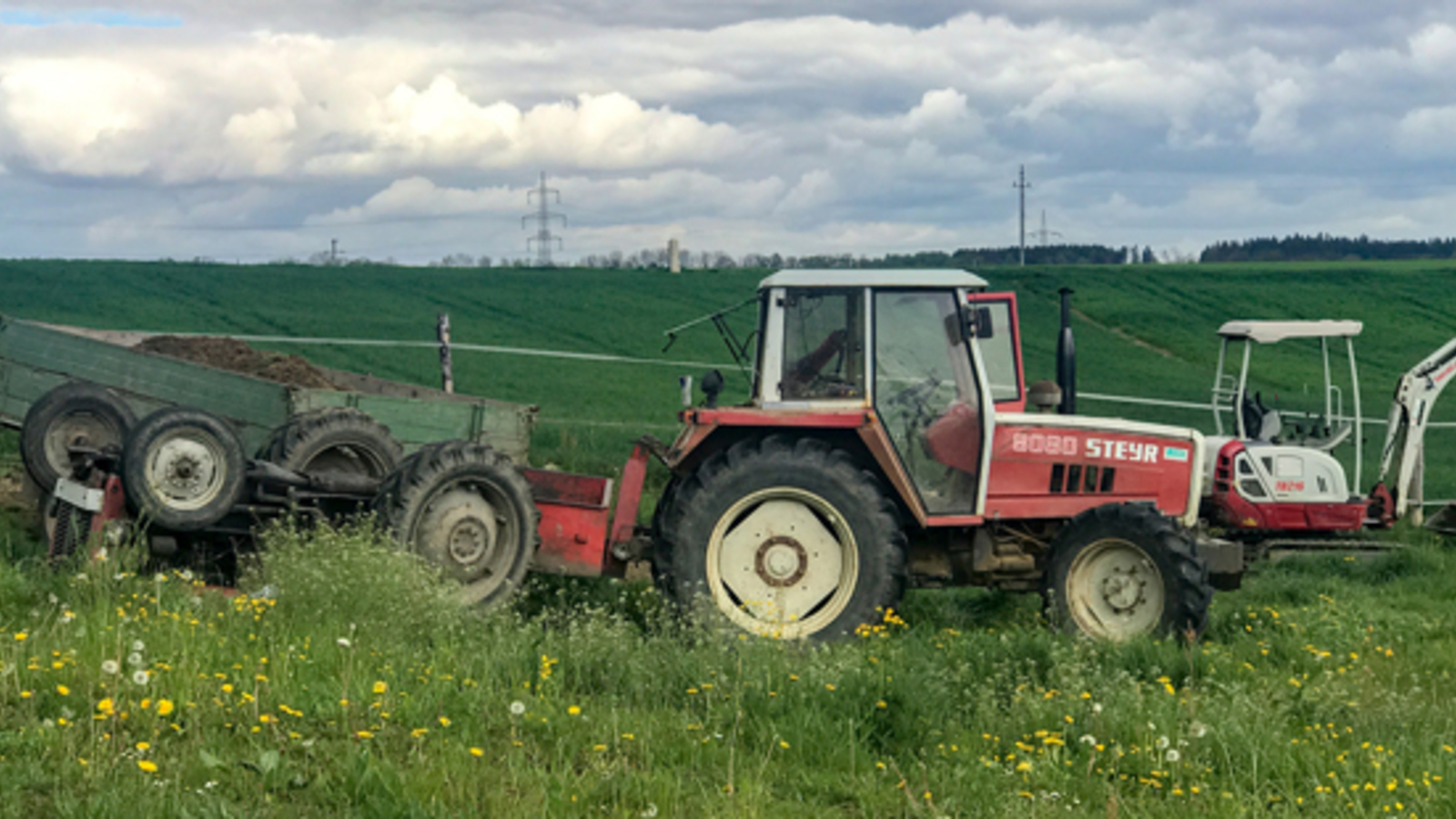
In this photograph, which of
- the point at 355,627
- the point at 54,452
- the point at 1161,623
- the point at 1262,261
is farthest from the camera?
the point at 1262,261

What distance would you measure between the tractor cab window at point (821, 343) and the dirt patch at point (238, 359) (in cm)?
524

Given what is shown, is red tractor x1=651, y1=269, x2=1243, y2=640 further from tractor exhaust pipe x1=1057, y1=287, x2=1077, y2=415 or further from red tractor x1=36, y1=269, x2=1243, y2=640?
tractor exhaust pipe x1=1057, y1=287, x2=1077, y2=415

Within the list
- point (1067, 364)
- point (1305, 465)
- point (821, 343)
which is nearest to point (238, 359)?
point (821, 343)

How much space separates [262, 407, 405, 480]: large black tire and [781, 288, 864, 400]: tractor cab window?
9.97 feet

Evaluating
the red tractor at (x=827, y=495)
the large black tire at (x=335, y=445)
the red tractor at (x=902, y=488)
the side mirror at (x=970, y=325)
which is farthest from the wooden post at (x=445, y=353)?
the side mirror at (x=970, y=325)

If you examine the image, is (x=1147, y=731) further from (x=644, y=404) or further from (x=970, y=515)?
(x=644, y=404)

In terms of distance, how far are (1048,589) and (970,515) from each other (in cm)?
65

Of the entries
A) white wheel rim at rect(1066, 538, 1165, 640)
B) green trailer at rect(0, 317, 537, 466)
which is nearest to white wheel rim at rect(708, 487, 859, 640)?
white wheel rim at rect(1066, 538, 1165, 640)

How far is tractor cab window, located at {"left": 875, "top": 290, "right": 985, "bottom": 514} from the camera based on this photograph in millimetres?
8516

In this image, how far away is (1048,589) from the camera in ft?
27.4

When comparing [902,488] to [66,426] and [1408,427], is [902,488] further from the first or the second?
[1408,427]

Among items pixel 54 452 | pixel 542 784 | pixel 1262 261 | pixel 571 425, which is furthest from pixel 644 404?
pixel 1262 261

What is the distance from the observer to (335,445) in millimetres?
9984

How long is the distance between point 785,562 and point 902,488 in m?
0.85
